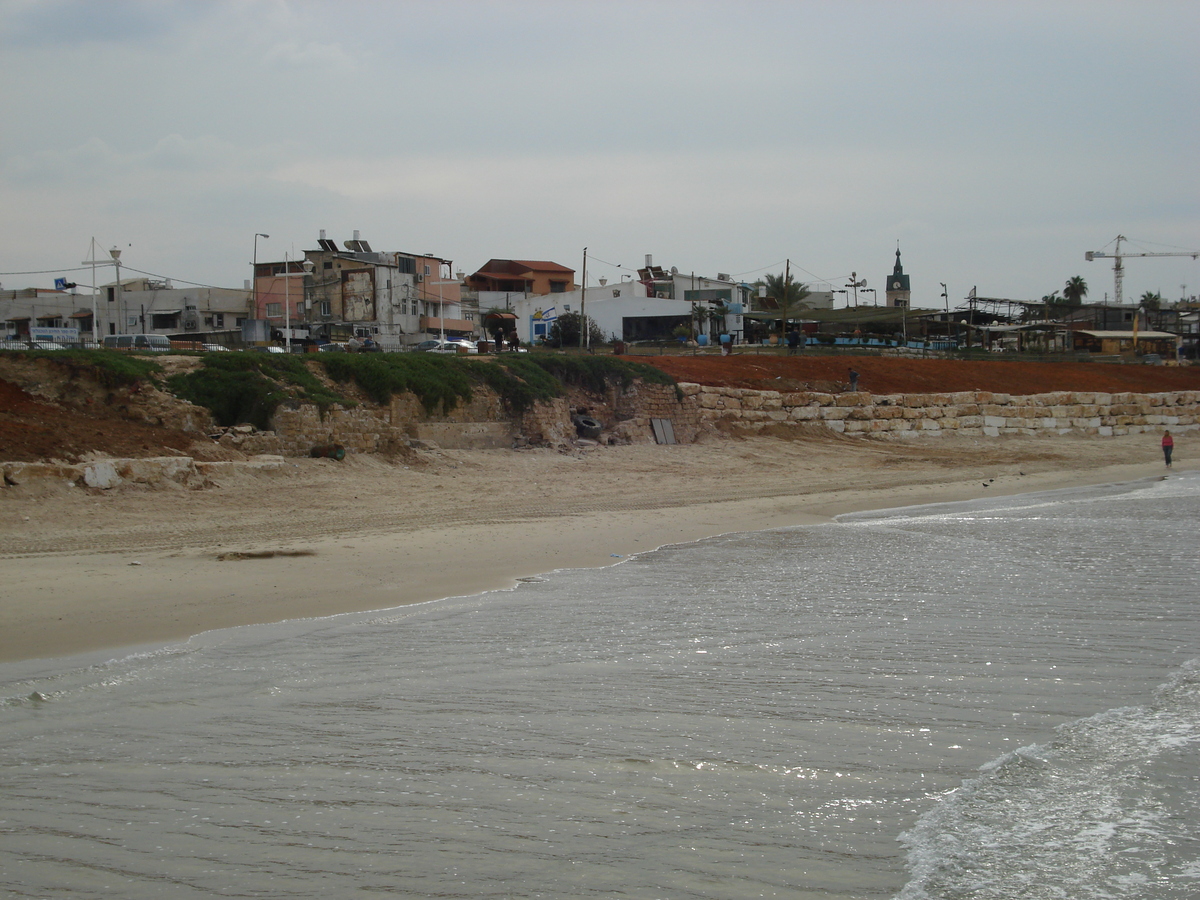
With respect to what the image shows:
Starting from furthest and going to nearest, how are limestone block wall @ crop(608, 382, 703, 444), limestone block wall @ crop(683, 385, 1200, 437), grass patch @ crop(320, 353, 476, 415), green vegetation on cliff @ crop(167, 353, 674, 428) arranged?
limestone block wall @ crop(683, 385, 1200, 437) < limestone block wall @ crop(608, 382, 703, 444) < grass patch @ crop(320, 353, 476, 415) < green vegetation on cliff @ crop(167, 353, 674, 428)

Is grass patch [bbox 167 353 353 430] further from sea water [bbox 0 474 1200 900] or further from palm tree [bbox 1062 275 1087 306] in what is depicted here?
palm tree [bbox 1062 275 1087 306]

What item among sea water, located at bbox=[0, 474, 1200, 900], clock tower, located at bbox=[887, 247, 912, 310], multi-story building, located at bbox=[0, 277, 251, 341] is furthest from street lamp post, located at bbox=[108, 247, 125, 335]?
clock tower, located at bbox=[887, 247, 912, 310]

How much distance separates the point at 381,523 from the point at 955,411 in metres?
21.7

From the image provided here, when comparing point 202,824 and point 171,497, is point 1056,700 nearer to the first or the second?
point 202,824

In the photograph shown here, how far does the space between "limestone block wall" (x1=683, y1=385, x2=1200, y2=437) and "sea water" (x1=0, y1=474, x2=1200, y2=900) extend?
703 inches

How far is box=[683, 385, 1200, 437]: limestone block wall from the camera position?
26.6m

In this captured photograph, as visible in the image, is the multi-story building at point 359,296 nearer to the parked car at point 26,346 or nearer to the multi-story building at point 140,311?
the multi-story building at point 140,311

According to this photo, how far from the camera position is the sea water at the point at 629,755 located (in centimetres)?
407

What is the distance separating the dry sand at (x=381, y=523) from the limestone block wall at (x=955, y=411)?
2.66 meters

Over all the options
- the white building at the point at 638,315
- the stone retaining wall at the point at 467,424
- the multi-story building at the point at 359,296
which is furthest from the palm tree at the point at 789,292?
the stone retaining wall at the point at 467,424

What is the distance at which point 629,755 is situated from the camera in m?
5.20

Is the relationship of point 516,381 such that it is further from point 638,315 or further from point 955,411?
point 638,315

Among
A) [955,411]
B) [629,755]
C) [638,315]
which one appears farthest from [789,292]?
[629,755]

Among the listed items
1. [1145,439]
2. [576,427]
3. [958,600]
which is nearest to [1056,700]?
[958,600]
